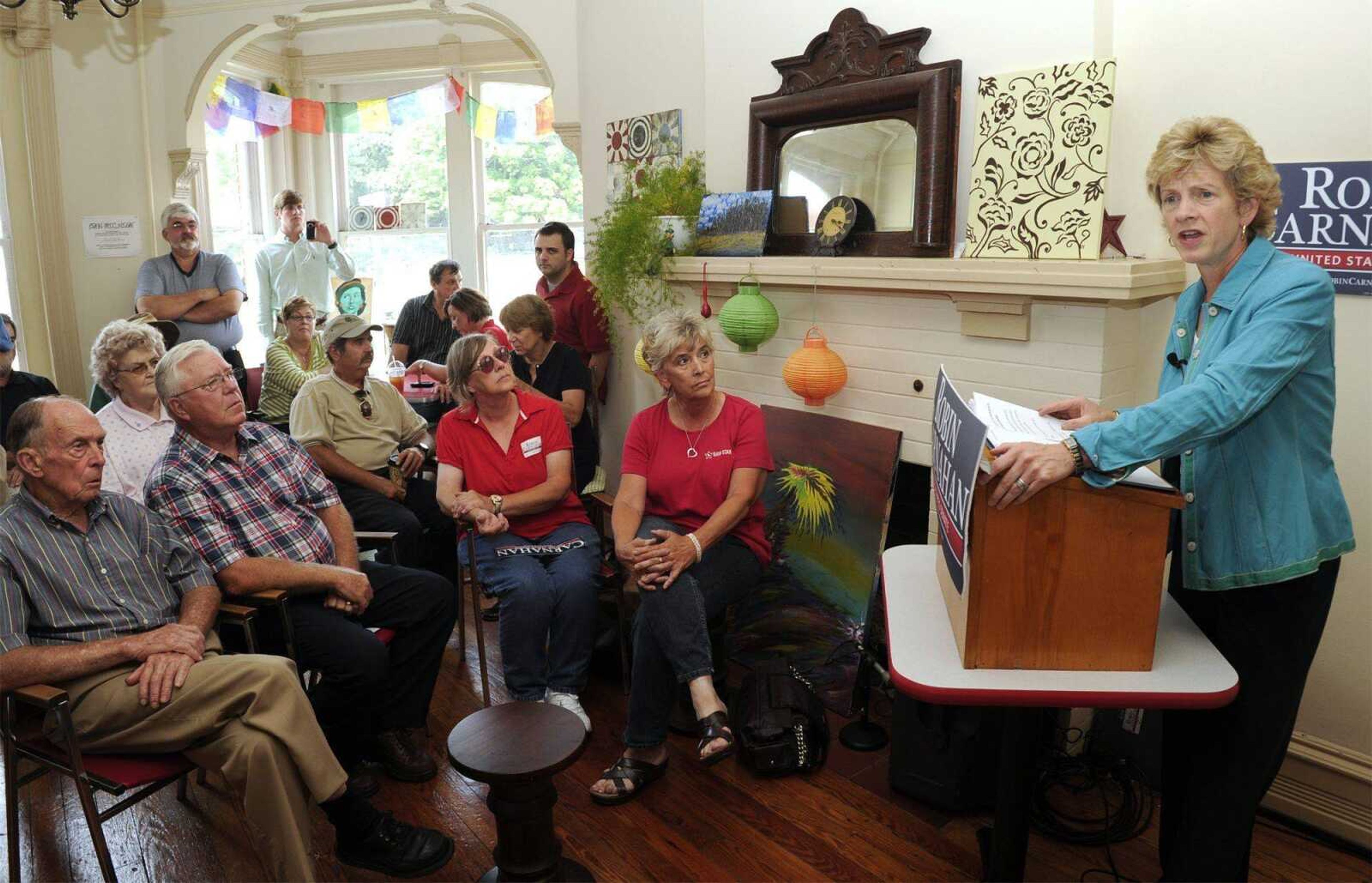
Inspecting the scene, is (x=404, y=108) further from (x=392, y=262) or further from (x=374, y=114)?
(x=392, y=262)

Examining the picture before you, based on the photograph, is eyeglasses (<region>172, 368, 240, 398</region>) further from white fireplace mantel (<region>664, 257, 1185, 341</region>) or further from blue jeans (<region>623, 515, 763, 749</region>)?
white fireplace mantel (<region>664, 257, 1185, 341</region>)

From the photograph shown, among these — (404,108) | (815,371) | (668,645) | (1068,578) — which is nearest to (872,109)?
(815,371)

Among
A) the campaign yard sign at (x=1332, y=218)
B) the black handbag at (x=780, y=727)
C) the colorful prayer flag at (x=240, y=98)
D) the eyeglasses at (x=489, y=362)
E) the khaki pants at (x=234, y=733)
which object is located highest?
the colorful prayer flag at (x=240, y=98)

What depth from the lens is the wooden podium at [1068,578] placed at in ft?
5.37

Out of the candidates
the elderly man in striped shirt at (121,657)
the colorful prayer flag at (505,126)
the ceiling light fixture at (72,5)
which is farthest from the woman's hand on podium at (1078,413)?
the colorful prayer flag at (505,126)

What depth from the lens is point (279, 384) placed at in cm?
461

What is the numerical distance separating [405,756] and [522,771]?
893 millimetres

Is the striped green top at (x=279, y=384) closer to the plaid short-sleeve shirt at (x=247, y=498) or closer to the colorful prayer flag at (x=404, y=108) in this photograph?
the plaid short-sleeve shirt at (x=247, y=498)

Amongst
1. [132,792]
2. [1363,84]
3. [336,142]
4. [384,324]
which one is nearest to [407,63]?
[336,142]

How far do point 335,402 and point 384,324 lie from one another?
155 inches

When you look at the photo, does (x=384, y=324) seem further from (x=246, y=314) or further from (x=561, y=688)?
(x=561, y=688)

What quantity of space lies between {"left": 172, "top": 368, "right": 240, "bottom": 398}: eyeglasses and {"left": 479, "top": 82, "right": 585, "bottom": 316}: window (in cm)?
437

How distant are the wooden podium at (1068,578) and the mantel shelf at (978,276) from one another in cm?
107

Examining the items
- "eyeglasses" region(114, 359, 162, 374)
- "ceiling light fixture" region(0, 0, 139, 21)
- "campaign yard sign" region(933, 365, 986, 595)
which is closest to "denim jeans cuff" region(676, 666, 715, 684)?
"campaign yard sign" region(933, 365, 986, 595)
